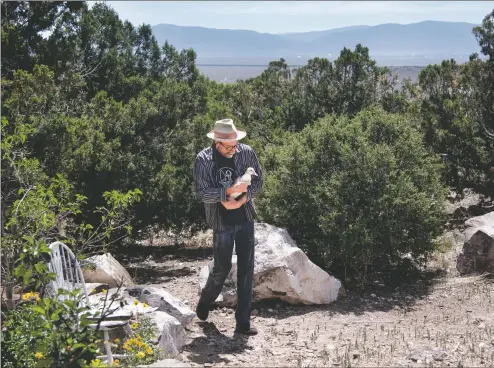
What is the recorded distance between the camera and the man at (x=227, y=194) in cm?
661

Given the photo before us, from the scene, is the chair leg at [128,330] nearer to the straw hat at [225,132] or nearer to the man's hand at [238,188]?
the man's hand at [238,188]

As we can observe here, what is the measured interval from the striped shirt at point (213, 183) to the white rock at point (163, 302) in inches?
35.8

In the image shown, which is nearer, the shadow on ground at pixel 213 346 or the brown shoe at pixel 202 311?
the shadow on ground at pixel 213 346

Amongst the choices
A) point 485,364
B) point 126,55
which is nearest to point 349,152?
point 485,364

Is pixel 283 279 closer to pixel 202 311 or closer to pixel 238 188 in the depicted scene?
pixel 202 311

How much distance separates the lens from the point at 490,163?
13.4m

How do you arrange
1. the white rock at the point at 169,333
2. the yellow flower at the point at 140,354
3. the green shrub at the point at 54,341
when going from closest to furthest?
the green shrub at the point at 54,341 < the yellow flower at the point at 140,354 < the white rock at the point at 169,333

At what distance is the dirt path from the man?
0.57m

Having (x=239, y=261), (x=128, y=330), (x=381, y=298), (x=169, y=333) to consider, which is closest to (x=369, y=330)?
(x=381, y=298)

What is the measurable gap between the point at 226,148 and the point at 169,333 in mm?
1831

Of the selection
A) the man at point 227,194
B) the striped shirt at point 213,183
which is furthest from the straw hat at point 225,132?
the striped shirt at point 213,183

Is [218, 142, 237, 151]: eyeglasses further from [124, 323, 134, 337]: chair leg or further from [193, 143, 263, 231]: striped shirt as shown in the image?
[124, 323, 134, 337]: chair leg

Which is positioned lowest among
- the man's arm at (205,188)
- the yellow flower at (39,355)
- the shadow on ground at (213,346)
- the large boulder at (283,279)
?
the shadow on ground at (213,346)

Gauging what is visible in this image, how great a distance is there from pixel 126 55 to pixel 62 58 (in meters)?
4.62
